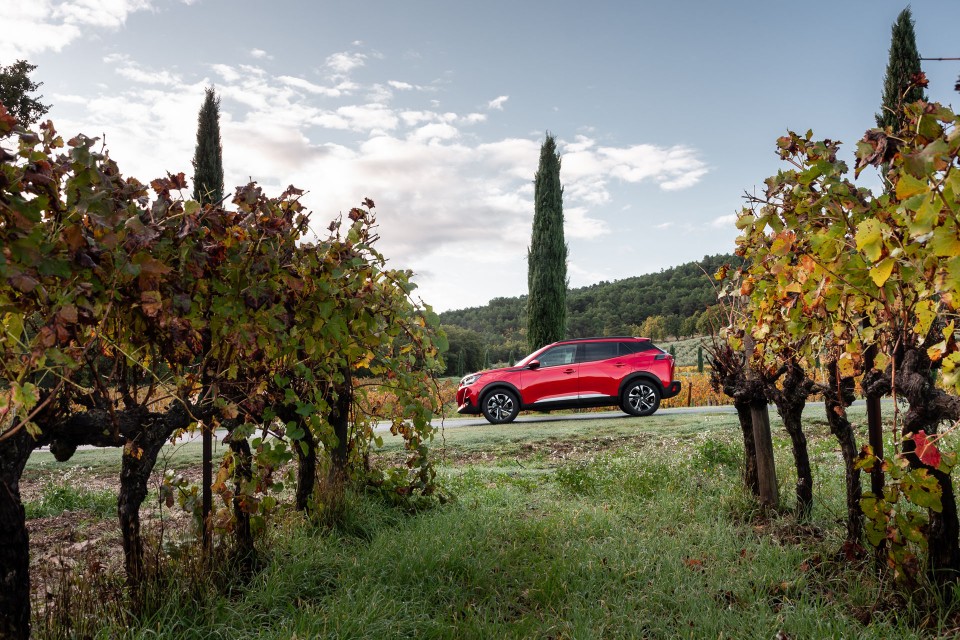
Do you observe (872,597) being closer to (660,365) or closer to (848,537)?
(848,537)

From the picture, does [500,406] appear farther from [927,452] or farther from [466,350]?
[466,350]

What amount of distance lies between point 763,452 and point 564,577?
1689 mm

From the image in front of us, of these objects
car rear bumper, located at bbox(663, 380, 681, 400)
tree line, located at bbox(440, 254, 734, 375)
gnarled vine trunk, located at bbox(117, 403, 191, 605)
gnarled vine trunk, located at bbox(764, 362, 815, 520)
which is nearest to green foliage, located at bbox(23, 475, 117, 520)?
gnarled vine trunk, located at bbox(117, 403, 191, 605)

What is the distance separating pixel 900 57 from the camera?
16.7m

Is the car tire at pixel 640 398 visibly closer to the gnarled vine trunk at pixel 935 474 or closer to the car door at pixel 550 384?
the car door at pixel 550 384

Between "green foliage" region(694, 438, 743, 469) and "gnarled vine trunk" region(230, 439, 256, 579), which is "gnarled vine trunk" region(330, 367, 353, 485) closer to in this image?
"gnarled vine trunk" region(230, 439, 256, 579)

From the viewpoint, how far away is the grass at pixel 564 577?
2523mm

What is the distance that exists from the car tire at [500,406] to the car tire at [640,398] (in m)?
2.04

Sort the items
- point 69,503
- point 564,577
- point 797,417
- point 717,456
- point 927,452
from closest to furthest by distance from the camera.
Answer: point 927,452, point 564,577, point 797,417, point 69,503, point 717,456

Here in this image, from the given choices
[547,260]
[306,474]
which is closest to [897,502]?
[306,474]

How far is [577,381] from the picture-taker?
1158cm

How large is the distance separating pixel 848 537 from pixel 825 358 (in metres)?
0.92

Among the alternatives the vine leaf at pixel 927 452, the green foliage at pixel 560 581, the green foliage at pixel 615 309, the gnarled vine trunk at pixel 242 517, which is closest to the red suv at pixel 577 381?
the green foliage at pixel 560 581

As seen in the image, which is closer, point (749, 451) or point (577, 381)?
point (749, 451)
